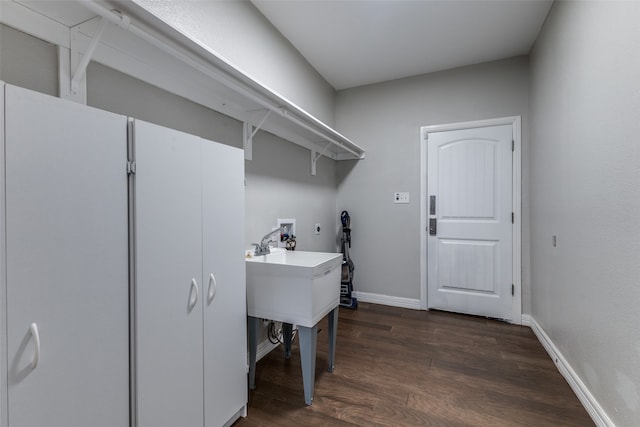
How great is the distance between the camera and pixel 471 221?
3.24 metres

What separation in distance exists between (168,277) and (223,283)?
34 cm

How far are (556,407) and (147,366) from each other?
2.22 meters

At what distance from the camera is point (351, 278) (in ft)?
11.8

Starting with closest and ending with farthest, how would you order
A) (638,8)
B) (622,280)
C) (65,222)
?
(65,222)
(638,8)
(622,280)

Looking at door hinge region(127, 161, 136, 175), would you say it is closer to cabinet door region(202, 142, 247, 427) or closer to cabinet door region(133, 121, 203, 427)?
cabinet door region(133, 121, 203, 427)

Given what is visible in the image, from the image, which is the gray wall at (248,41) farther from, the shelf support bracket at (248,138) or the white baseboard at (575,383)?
the white baseboard at (575,383)

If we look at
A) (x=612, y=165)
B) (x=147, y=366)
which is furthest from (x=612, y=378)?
(x=147, y=366)

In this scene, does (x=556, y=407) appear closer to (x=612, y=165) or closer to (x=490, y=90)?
(x=612, y=165)

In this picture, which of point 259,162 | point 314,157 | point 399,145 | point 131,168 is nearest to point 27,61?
point 131,168

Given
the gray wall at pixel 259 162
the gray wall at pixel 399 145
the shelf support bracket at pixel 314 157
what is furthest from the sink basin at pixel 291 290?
the gray wall at pixel 399 145

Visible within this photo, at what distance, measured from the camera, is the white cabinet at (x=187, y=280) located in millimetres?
1122

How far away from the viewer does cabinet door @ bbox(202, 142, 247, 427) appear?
1422 millimetres

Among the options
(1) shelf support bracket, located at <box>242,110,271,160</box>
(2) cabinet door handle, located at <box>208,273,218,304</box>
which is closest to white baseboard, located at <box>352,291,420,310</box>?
(1) shelf support bracket, located at <box>242,110,271,160</box>

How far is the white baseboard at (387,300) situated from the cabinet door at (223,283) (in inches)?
90.4
